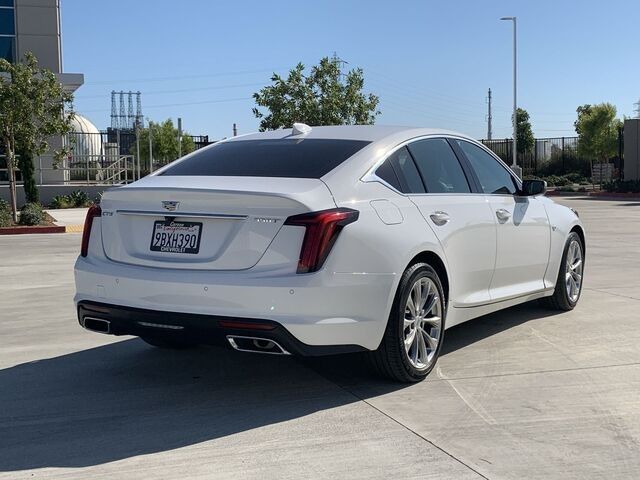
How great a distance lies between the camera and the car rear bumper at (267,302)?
4.36m

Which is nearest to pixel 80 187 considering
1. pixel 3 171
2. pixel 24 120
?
pixel 3 171

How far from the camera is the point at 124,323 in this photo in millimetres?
4773

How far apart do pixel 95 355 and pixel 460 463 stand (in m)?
3.28

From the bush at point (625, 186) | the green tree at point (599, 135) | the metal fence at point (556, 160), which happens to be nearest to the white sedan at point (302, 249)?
the bush at point (625, 186)

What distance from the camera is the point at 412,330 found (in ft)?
16.6

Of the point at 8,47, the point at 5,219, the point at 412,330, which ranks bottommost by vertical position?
the point at 412,330

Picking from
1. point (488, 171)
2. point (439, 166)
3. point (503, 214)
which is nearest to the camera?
point (439, 166)

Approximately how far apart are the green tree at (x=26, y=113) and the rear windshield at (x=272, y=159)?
15.8m

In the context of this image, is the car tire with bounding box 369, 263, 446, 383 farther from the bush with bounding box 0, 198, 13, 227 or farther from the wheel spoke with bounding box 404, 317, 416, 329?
the bush with bounding box 0, 198, 13, 227

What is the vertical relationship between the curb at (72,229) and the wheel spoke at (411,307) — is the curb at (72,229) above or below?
below

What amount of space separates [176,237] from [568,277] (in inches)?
166

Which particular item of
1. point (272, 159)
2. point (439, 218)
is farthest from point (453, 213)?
point (272, 159)

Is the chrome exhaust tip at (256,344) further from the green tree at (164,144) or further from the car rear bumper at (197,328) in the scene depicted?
the green tree at (164,144)

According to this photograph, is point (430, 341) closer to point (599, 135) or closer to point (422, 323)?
point (422, 323)
